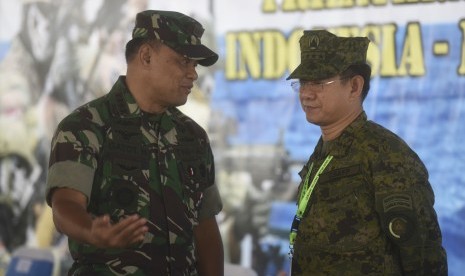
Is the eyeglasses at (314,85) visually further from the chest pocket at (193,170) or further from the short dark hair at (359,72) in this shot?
the chest pocket at (193,170)

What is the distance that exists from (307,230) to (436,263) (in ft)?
1.19

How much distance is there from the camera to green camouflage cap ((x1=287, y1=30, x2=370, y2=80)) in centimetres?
259

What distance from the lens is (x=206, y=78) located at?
14.9 feet

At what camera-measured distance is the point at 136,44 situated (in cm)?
264

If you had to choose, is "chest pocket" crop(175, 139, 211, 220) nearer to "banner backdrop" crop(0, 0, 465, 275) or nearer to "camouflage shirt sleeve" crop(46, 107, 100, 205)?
"camouflage shirt sleeve" crop(46, 107, 100, 205)

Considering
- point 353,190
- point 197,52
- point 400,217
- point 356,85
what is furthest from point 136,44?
point 400,217

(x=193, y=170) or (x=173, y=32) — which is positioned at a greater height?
(x=173, y=32)

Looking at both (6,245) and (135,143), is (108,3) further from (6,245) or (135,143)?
(135,143)

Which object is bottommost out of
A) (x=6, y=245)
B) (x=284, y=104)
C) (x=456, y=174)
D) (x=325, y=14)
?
(x=6, y=245)

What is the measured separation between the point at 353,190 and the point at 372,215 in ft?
0.28

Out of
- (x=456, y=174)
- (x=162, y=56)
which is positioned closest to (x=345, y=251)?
(x=162, y=56)

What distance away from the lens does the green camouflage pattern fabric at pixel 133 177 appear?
2.51 m

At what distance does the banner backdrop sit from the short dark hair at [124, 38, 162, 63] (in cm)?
182

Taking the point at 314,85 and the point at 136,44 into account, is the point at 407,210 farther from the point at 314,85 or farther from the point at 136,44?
the point at 136,44
